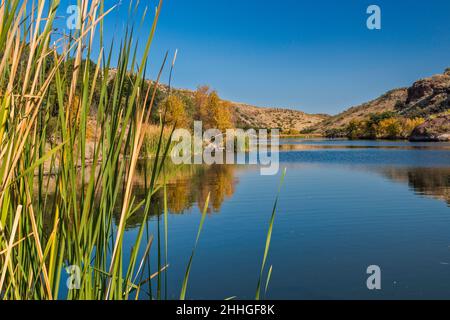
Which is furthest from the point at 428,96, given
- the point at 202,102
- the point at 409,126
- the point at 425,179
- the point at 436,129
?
the point at 425,179

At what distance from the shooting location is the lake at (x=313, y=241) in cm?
347

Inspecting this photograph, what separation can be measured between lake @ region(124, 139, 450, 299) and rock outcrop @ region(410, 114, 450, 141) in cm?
2563

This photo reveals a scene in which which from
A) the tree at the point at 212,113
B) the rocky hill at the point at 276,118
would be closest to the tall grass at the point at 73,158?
the tree at the point at 212,113

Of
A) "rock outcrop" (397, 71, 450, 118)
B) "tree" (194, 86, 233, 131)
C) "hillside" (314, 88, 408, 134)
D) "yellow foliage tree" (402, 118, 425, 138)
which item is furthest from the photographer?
"hillside" (314, 88, 408, 134)

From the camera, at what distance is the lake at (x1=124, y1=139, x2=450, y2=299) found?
3.47 metres

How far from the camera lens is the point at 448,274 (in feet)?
12.1

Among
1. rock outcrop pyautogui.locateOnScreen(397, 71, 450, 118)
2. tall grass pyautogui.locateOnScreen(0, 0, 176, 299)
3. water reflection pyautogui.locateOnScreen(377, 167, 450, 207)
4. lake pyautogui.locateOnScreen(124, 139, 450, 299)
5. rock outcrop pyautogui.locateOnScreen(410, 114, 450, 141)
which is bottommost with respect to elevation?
lake pyautogui.locateOnScreen(124, 139, 450, 299)

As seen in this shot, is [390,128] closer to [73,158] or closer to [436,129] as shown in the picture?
[436,129]

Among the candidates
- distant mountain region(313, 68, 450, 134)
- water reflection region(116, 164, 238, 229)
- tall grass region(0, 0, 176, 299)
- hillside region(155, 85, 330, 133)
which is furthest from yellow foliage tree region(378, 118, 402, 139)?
tall grass region(0, 0, 176, 299)

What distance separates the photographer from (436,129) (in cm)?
3266

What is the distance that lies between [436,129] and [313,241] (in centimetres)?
3161

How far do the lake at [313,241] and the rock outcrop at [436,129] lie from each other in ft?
84.1

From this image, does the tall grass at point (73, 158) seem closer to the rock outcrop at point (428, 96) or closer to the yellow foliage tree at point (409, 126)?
the yellow foliage tree at point (409, 126)

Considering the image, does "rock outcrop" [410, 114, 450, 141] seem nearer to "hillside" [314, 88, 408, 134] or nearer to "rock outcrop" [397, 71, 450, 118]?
"rock outcrop" [397, 71, 450, 118]
